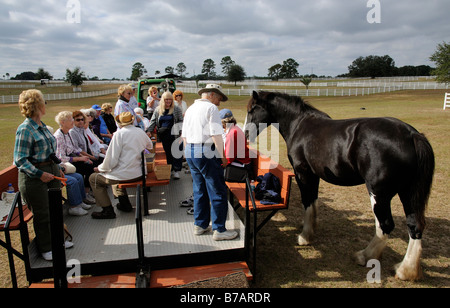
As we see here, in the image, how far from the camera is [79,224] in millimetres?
4129

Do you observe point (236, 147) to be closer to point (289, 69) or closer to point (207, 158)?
point (207, 158)

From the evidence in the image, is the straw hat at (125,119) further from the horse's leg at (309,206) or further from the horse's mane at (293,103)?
the horse's leg at (309,206)

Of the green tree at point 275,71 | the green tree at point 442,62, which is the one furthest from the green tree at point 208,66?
the green tree at point 442,62

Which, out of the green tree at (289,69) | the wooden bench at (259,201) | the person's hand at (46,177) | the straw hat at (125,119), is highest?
the green tree at (289,69)

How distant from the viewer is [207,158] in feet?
11.7

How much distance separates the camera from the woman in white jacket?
4168 millimetres

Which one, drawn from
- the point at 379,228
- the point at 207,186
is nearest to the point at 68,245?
the point at 207,186

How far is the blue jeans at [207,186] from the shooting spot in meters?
3.59

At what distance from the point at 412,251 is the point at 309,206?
4.74ft

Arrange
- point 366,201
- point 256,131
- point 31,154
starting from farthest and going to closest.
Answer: point 366,201 → point 256,131 → point 31,154

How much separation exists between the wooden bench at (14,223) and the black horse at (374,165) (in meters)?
3.53
